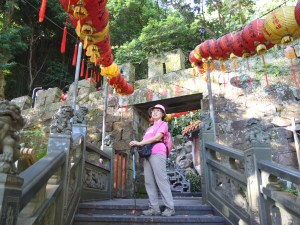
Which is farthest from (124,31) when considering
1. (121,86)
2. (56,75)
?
(121,86)

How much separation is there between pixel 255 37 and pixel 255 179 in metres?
2.80

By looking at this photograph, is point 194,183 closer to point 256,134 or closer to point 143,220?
point 143,220

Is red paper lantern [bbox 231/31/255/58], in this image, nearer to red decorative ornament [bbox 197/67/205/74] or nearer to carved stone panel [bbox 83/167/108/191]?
red decorative ornament [bbox 197/67/205/74]

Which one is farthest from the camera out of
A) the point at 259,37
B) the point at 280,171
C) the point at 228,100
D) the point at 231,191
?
the point at 228,100

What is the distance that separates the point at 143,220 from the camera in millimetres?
2885

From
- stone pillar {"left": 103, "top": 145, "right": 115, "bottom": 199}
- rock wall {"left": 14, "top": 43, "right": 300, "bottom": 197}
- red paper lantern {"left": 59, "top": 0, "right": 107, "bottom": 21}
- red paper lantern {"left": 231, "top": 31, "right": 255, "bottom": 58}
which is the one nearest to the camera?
red paper lantern {"left": 59, "top": 0, "right": 107, "bottom": 21}

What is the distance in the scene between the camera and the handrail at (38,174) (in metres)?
1.67

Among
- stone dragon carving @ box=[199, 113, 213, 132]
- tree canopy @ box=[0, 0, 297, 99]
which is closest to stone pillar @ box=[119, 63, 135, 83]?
tree canopy @ box=[0, 0, 297, 99]

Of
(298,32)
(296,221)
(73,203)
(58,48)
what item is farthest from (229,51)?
(58,48)

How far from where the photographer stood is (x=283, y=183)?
533cm

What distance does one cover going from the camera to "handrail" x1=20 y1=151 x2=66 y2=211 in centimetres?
167

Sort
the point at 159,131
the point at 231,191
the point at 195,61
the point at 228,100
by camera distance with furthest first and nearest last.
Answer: the point at 228,100, the point at 195,61, the point at 159,131, the point at 231,191

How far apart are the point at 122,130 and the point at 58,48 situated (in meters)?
10.9

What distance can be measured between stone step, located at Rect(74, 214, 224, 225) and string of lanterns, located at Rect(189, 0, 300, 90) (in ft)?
10.0
